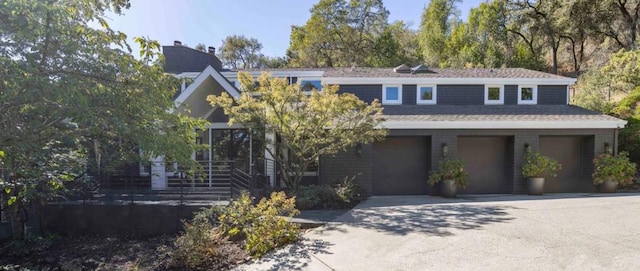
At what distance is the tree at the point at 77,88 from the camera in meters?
3.77

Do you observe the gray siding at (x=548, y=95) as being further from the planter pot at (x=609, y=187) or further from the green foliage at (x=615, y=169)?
the planter pot at (x=609, y=187)

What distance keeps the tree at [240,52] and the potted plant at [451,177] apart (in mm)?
33906

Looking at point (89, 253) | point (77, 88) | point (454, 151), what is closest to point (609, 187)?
point (454, 151)

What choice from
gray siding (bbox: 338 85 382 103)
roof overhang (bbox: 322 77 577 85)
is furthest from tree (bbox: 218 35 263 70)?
roof overhang (bbox: 322 77 577 85)

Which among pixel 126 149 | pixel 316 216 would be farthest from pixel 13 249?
pixel 316 216

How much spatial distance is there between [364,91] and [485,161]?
5134 mm

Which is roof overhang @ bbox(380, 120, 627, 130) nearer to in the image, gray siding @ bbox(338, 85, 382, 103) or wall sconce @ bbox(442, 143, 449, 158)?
wall sconce @ bbox(442, 143, 449, 158)

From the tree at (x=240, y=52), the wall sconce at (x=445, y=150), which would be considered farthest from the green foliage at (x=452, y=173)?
the tree at (x=240, y=52)

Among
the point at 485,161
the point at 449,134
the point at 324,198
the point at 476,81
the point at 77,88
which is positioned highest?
the point at 476,81

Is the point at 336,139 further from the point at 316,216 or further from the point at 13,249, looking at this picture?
the point at 13,249

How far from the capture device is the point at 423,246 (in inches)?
225

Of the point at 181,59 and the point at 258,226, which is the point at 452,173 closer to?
the point at 258,226

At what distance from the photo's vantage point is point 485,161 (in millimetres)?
12453

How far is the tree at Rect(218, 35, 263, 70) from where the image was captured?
42.1m
